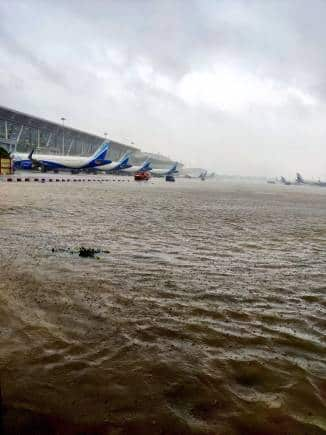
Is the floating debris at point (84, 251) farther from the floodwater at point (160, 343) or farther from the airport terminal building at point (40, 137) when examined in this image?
the airport terminal building at point (40, 137)

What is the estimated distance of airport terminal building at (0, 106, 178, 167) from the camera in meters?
104

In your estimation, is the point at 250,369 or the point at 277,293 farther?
the point at 277,293

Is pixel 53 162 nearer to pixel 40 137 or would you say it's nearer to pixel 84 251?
pixel 40 137

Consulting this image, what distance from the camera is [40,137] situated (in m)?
124

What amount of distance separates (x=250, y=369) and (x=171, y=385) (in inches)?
38.5

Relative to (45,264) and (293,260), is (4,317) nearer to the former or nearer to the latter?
(45,264)

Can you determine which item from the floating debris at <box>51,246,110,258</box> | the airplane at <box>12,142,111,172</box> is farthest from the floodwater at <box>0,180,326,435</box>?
the airplane at <box>12,142,111,172</box>

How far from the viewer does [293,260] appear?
9.28 metres

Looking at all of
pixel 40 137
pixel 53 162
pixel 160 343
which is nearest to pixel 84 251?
pixel 160 343

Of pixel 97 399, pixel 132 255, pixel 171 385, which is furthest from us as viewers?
pixel 132 255

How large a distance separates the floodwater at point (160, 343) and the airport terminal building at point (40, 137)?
103m

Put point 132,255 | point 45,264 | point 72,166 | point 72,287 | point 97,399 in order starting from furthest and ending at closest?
point 72,166 → point 132,255 → point 45,264 → point 72,287 → point 97,399

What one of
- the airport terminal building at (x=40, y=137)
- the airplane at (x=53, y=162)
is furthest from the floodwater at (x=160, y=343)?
the airport terminal building at (x=40, y=137)

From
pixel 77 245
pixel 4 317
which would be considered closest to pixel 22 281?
pixel 4 317
